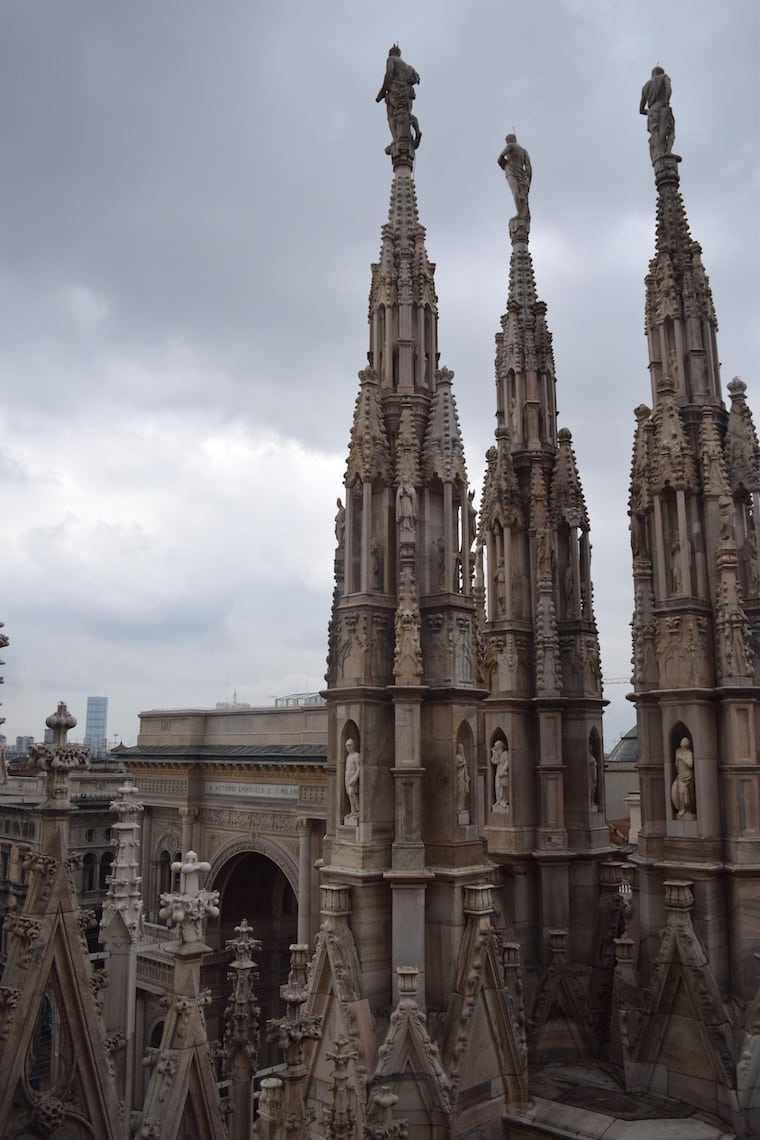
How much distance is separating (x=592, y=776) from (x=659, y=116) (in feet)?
36.9

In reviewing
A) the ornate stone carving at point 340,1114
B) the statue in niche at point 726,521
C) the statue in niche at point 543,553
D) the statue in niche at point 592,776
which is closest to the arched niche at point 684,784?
the statue in niche at point 592,776

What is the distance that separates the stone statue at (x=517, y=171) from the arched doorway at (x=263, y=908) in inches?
1126

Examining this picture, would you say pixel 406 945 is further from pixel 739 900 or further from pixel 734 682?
pixel 734 682

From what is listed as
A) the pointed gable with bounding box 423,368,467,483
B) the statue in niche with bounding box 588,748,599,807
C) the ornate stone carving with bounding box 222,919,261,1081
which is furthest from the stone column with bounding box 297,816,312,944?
the pointed gable with bounding box 423,368,467,483

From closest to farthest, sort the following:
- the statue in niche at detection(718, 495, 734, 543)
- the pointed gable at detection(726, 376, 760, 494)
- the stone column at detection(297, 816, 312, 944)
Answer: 1. the statue in niche at detection(718, 495, 734, 543)
2. the pointed gable at detection(726, 376, 760, 494)
3. the stone column at detection(297, 816, 312, 944)

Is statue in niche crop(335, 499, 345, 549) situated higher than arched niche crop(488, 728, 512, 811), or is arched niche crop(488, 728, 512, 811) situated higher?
statue in niche crop(335, 499, 345, 549)

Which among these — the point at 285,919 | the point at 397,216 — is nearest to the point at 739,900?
the point at 397,216

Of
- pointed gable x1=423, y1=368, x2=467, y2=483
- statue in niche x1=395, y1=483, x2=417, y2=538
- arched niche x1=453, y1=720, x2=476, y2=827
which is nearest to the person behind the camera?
arched niche x1=453, y1=720, x2=476, y2=827

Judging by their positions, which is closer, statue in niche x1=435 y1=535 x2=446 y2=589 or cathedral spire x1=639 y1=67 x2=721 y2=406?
statue in niche x1=435 y1=535 x2=446 y2=589

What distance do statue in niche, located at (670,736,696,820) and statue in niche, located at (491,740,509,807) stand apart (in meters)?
3.09

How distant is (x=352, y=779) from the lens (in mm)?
11078

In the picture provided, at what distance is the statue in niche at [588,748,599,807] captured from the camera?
15.1 meters

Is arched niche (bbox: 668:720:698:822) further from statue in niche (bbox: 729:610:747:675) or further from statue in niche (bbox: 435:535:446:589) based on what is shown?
statue in niche (bbox: 435:535:446:589)

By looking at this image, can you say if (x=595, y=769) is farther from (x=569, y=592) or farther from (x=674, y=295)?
(x=674, y=295)
